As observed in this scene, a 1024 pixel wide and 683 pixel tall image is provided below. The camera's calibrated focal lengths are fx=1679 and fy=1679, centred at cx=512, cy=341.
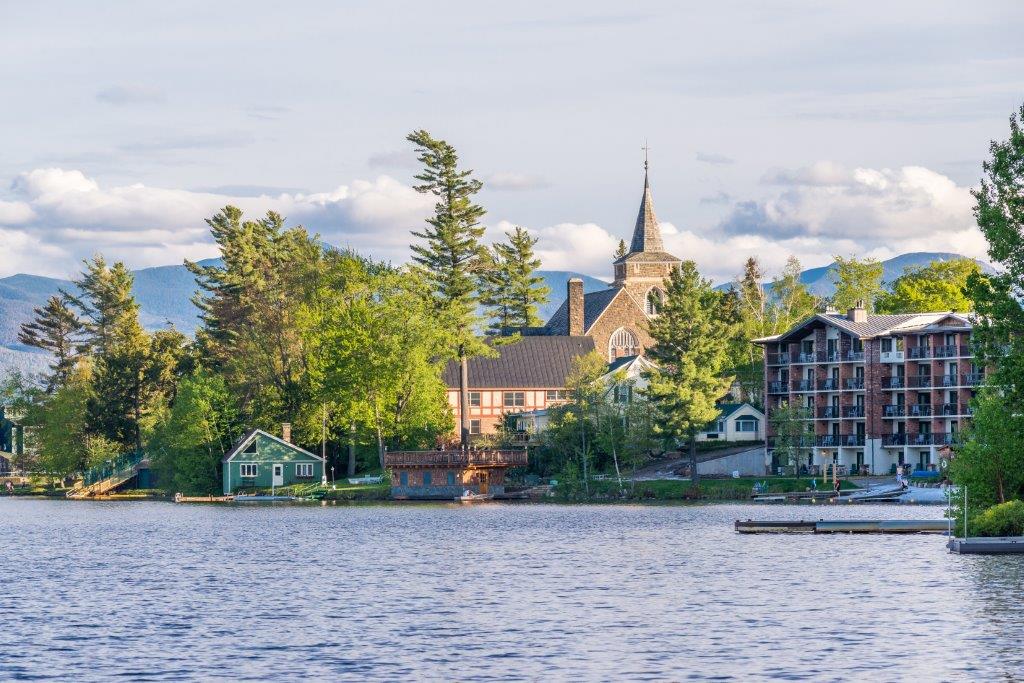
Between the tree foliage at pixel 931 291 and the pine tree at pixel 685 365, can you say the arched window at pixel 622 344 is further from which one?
the pine tree at pixel 685 365

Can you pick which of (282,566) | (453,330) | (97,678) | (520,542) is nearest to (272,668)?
(97,678)

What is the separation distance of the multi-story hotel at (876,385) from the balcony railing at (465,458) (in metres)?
19.4

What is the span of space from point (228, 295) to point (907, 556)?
96350 millimetres

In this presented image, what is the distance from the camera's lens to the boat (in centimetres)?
11706

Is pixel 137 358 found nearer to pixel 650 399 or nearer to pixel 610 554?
pixel 650 399

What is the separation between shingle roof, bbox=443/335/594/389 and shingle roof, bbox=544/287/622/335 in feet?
38.2

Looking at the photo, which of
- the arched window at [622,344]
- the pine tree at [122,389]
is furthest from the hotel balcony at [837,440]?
the pine tree at [122,389]

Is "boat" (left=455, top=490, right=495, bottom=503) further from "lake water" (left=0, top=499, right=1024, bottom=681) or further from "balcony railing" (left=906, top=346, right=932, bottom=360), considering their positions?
"lake water" (left=0, top=499, right=1024, bottom=681)

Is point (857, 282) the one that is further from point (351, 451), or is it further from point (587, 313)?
point (351, 451)

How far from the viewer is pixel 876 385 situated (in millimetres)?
123062

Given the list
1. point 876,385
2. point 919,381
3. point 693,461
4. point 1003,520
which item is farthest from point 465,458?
point 1003,520

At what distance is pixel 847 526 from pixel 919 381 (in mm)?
45879

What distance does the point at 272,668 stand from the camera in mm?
37219

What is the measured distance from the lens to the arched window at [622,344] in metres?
175
